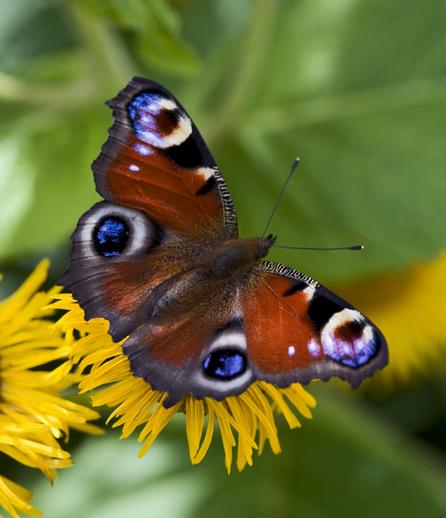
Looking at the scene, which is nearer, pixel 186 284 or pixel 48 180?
pixel 186 284

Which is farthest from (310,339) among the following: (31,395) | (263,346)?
(31,395)

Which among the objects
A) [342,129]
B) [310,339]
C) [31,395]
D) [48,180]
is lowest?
[31,395]

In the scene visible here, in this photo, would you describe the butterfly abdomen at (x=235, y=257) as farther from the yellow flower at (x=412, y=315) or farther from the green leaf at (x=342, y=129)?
the yellow flower at (x=412, y=315)

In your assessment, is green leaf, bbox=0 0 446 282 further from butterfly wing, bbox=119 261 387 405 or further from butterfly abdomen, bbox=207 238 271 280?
butterfly wing, bbox=119 261 387 405

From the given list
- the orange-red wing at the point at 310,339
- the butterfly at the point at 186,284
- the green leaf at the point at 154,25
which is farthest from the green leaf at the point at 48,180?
the orange-red wing at the point at 310,339

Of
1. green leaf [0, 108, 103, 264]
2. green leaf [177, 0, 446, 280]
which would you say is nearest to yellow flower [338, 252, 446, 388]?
green leaf [177, 0, 446, 280]

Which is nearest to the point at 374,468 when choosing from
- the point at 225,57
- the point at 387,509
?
the point at 387,509

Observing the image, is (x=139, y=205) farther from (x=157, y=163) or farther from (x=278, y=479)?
(x=278, y=479)

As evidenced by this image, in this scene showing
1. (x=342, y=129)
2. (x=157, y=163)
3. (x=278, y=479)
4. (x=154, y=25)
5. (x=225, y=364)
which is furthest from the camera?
(x=278, y=479)
